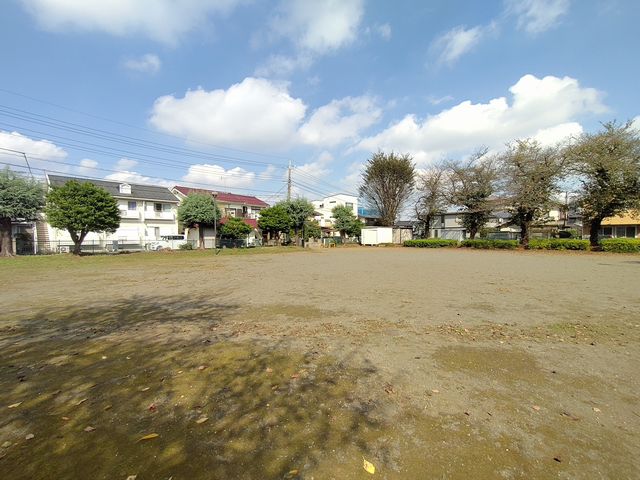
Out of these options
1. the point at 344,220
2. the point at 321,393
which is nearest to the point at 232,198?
the point at 344,220

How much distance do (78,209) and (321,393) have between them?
84.8 feet

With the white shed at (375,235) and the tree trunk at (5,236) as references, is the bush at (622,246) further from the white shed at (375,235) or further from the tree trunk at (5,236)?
the tree trunk at (5,236)

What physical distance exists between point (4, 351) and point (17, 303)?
4.51m

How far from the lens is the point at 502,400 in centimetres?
310

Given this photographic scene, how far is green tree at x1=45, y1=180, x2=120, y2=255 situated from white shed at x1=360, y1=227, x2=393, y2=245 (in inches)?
1209

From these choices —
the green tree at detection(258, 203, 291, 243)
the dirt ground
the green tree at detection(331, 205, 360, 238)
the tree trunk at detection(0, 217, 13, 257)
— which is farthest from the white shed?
the dirt ground

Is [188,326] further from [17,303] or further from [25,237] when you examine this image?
[25,237]

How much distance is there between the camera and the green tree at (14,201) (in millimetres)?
22734

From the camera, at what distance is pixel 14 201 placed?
2291 centimetres

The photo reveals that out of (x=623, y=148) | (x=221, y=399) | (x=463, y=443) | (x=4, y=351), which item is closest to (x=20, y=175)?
(x=4, y=351)

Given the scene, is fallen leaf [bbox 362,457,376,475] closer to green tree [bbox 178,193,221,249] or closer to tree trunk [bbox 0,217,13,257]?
tree trunk [bbox 0,217,13,257]

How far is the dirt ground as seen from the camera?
7.40 ft

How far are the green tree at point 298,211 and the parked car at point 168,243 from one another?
485 inches

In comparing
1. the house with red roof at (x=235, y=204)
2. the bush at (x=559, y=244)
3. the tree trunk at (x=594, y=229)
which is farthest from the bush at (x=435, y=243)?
the house with red roof at (x=235, y=204)
